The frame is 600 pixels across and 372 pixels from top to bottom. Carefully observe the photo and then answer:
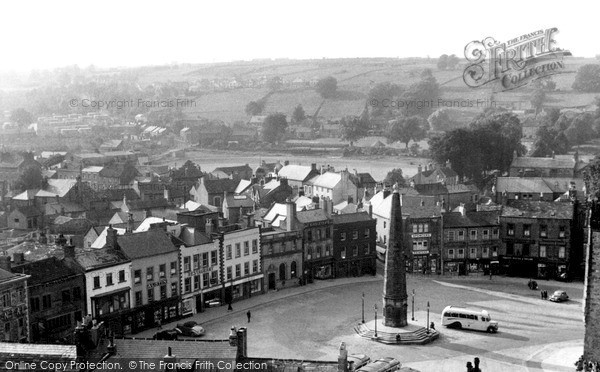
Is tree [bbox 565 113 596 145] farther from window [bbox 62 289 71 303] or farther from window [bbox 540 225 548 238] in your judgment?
window [bbox 62 289 71 303]

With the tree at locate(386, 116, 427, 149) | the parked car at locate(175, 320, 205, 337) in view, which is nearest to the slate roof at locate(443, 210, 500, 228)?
the parked car at locate(175, 320, 205, 337)

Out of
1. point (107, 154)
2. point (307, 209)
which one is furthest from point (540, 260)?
point (107, 154)

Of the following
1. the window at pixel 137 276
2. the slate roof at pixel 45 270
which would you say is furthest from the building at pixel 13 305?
the window at pixel 137 276

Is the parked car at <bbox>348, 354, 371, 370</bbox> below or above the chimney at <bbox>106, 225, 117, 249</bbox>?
below

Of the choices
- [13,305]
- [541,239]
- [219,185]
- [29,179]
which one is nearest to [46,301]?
[13,305]

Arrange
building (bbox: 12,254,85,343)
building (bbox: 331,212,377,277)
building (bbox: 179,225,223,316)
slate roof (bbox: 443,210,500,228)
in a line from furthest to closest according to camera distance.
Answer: slate roof (bbox: 443,210,500,228) → building (bbox: 331,212,377,277) → building (bbox: 179,225,223,316) → building (bbox: 12,254,85,343)

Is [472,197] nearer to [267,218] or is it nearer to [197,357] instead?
[267,218]

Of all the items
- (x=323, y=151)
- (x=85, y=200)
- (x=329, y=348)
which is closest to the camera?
(x=329, y=348)
